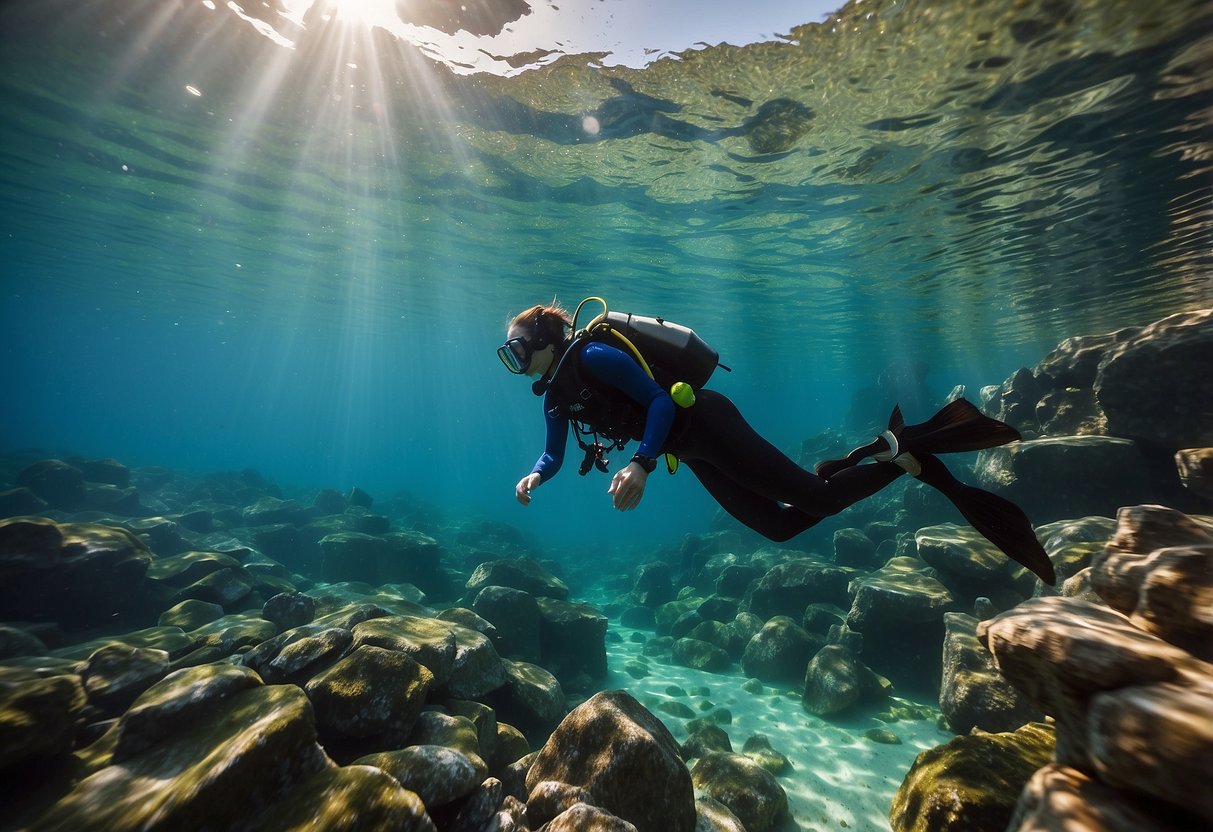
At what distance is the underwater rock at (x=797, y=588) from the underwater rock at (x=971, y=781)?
923 cm

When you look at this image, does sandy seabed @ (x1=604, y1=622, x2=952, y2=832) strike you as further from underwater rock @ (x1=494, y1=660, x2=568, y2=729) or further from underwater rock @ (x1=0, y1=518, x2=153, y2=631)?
underwater rock @ (x1=0, y1=518, x2=153, y2=631)

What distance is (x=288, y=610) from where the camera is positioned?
25.2 feet

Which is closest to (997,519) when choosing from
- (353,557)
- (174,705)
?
(174,705)

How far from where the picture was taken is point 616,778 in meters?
3.64

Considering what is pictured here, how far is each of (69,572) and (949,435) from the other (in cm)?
1366

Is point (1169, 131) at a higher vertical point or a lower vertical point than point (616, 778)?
higher

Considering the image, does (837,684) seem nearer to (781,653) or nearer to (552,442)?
(781,653)

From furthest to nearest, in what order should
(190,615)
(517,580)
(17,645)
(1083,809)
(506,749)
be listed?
1. (517,580)
2. (190,615)
3. (17,645)
4. (506,749)
5. (1083,809)

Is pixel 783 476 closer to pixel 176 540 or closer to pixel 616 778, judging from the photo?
pixel 616 778

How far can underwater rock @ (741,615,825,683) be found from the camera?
384 inches

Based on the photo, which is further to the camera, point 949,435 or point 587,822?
point 949,435

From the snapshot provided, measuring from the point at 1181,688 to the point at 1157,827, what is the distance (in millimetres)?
565

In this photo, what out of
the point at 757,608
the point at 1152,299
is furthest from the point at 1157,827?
the point at 1152,299

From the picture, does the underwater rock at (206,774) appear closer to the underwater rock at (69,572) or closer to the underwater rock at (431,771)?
the underwater rock at (431,771)
